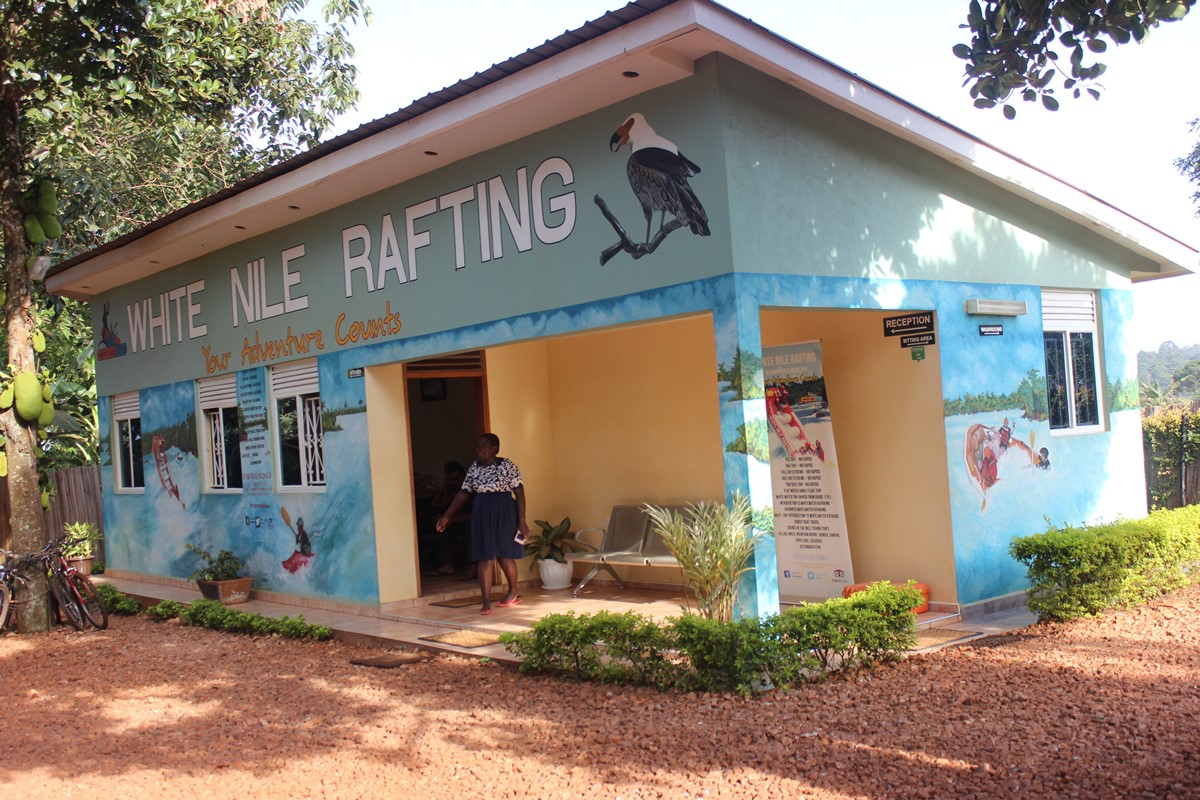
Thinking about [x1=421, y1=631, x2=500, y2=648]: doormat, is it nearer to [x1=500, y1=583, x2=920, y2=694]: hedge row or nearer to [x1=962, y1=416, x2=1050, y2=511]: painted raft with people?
[x1=500, y1=583, x2=920, y2=694]: hedge row

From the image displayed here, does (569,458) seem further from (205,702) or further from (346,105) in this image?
(346,105)

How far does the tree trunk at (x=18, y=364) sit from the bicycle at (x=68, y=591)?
12 centimetres

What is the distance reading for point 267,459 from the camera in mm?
12414

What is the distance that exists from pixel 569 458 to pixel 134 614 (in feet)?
18.9

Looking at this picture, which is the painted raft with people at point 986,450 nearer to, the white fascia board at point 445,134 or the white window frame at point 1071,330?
the white window frame at point 1071,330

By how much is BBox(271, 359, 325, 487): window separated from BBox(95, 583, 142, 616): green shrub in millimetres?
2683

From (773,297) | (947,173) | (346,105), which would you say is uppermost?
(346,105)

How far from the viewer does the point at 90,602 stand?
39.1ft

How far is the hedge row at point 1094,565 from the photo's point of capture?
8391mm

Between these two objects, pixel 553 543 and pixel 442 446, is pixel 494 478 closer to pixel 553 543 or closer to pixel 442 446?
pixel 553 543

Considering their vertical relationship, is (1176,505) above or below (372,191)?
below

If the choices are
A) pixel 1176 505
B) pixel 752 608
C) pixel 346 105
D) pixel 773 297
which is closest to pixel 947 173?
pixel 773 297

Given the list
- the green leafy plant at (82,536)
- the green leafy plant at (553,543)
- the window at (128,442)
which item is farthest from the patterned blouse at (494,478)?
the green leafy plant at (82,536)

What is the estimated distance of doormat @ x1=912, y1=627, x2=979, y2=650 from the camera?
314 inches
